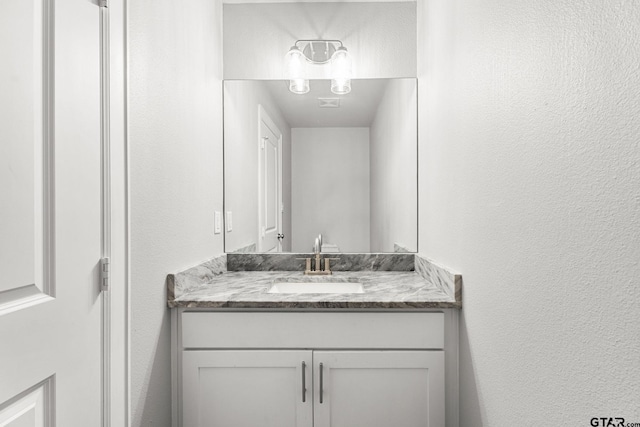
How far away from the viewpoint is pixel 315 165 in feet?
6.91

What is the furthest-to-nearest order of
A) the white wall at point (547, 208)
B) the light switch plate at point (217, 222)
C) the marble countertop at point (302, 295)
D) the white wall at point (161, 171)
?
the light switch plate at point (217, 222)
the marble countertop at point (302, 295)
the white wall at point (161, 171)
the white wall at point (547, 208)

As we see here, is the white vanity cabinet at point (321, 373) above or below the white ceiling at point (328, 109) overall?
below

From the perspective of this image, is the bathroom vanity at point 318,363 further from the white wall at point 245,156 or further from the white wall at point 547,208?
the white wall at point 245,156

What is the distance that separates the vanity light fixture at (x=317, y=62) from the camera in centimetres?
207

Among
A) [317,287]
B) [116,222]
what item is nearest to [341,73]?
[317,287]

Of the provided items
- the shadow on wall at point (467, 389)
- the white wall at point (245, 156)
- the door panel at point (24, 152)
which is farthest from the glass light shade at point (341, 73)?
the door panel at point (24, 152)

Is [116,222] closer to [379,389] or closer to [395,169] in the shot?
[379,389]

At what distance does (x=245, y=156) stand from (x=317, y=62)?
0.62 m

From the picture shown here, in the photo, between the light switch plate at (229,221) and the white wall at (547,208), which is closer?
the white wall at (547,208)

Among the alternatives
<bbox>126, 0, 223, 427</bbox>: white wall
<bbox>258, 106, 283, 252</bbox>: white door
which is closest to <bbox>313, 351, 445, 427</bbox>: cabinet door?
<bbox>126, 0, 223, 427</bbox>: white wall

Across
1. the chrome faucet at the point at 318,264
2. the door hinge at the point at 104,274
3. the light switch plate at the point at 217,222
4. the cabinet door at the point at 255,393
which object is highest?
the light switch plate at the point at 217,222

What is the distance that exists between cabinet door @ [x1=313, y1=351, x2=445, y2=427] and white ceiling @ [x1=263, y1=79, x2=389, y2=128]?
1.19 m

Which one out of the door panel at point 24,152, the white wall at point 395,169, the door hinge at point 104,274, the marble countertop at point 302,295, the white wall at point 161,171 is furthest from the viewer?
the white wall at point 395,169

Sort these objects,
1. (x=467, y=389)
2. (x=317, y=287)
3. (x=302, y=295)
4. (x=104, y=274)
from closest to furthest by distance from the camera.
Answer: (x=104, y=274)
(x=467, y=389)
(x=302, y=295)
(x=317, y=287)
